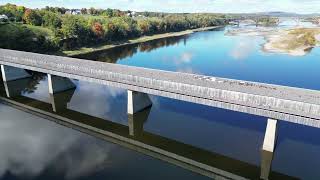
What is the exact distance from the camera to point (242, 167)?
111 feet

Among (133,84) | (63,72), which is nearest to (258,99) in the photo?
(133,84)

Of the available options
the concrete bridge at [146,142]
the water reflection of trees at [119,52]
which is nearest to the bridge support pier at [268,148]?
the concrete bridge at [146,142]

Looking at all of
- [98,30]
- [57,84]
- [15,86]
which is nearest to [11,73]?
[15,86]

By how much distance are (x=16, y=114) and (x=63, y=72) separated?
10238mm

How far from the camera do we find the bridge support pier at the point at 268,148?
33.4 m

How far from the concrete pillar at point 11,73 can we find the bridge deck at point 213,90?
17998 millimetres

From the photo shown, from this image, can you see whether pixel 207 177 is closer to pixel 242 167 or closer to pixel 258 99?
pixel 242 167

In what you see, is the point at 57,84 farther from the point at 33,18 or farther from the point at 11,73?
the point at 33,18

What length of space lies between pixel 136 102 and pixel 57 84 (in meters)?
19.4

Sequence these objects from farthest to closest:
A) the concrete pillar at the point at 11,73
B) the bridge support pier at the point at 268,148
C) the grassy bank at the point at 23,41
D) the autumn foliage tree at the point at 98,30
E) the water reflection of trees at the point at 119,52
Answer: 1. the autumn foliage tree at the point at 98,30
2. the water reflection of trees at the point at 119,52
3. the grassy bank at the point at 23,41
4. the concrete pillar at the point at 11,73
5. the bridge support pier at the point at 268,148

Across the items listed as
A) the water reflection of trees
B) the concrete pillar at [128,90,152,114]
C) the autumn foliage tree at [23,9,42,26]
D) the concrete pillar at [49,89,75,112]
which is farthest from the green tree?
the concrete pillar at [128,90,152,114]

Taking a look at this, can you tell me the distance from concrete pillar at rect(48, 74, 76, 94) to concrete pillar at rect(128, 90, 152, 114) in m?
18.8

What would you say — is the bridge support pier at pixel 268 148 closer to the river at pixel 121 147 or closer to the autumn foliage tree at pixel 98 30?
the river at pixel 121 147

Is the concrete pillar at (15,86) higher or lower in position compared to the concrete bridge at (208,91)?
lower
